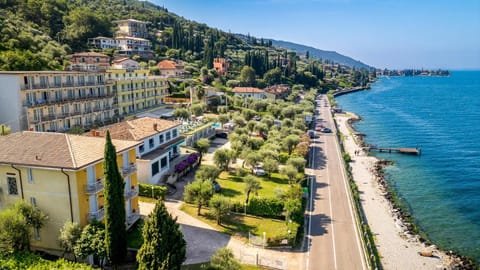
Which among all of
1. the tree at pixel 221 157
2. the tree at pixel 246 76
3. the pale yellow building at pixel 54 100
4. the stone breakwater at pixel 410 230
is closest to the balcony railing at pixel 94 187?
the tree at pixel 221 157

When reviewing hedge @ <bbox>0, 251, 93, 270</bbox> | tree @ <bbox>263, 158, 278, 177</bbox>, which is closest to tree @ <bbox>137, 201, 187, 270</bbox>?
hedge @ <bbox>0, 251, 93, 270</bbox>

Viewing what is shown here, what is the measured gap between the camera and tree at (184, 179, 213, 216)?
33.0 metres

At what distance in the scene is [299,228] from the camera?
32281 millimetres

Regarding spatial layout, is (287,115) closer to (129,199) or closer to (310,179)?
(310,179)

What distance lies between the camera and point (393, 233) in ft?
125

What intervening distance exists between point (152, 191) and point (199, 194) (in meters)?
5.86

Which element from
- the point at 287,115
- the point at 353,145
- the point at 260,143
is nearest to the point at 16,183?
the point at 260,143

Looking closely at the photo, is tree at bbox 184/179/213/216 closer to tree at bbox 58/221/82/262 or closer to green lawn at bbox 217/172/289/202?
green lawn at bbox 217/172/289/202

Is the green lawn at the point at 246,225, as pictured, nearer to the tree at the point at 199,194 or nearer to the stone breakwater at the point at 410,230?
the tree at the point at 199,194

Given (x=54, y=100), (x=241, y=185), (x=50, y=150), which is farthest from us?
(x=54, y=100)

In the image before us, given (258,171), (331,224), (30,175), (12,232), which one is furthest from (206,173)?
(12,232)

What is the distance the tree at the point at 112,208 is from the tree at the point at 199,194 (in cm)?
1044

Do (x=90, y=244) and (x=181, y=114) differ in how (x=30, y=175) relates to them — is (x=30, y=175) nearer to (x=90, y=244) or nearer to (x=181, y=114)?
(x=90, y=244)

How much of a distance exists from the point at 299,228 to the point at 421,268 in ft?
37.4
